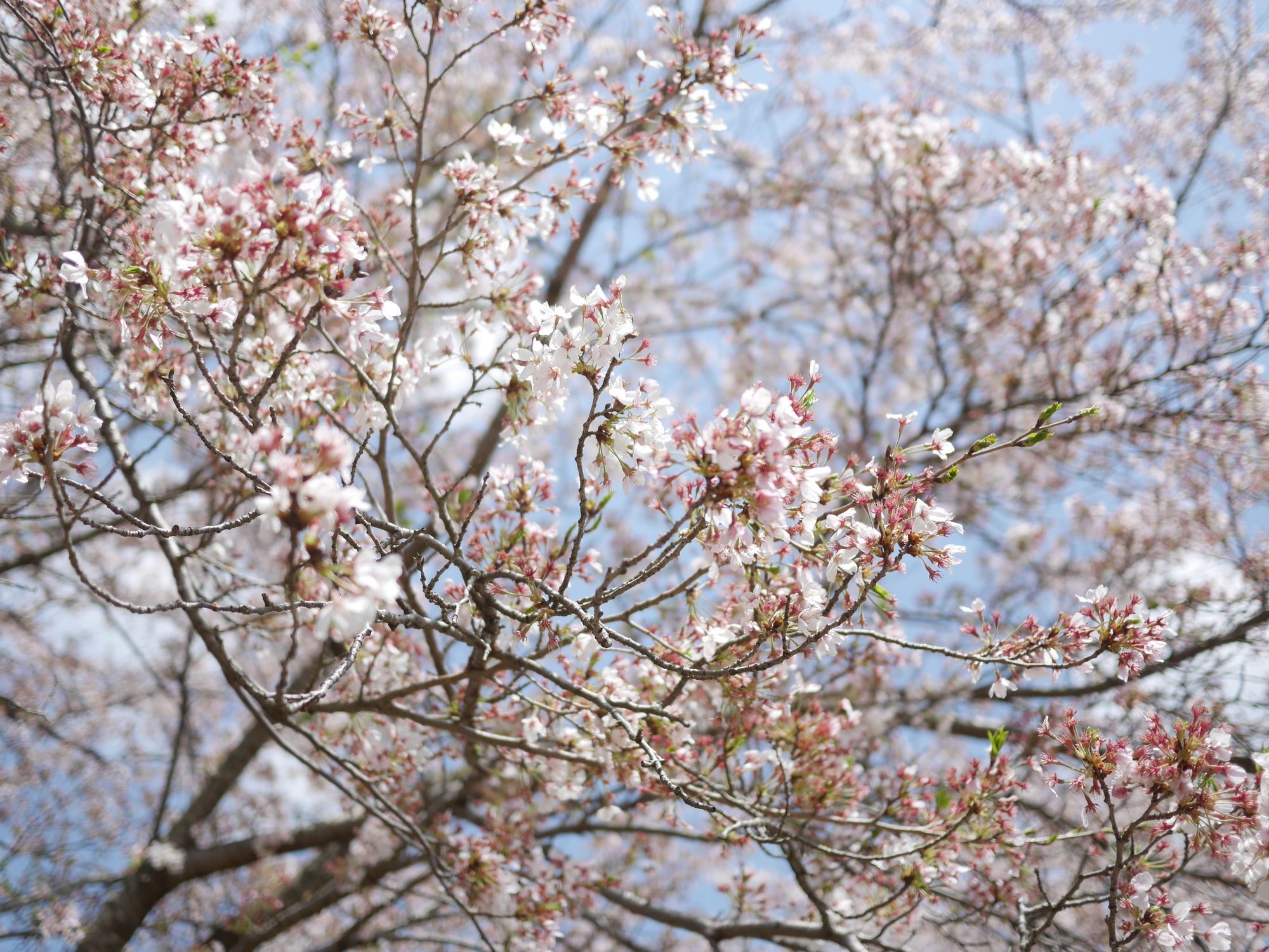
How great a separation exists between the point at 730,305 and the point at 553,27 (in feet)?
19.6

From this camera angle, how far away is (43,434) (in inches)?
80.7

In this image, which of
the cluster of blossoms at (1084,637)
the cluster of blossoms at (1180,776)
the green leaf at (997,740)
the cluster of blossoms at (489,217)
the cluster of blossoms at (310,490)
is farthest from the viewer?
the cluster of blossoms at (489,217)

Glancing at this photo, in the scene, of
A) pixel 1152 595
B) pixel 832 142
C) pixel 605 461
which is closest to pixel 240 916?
pixel 605 461

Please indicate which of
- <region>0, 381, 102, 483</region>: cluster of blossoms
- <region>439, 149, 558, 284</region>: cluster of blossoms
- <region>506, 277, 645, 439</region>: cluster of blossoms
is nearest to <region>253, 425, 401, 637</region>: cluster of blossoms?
<region>506, 277, 645, 439</region>: cluster of blossoms

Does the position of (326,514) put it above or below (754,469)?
below

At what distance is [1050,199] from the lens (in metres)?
6.02

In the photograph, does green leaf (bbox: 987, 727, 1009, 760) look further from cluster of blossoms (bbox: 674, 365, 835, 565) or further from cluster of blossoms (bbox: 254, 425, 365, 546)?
cluster of blossoms (bbox: 254, 425, 365, 546)

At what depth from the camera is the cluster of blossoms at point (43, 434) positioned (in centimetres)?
203

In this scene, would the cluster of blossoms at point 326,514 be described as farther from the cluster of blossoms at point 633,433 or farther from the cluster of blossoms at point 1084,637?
the cluster of blossoms at point 1084,637

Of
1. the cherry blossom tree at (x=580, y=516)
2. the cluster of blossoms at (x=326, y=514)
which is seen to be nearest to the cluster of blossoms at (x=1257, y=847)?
the cherry blossom tree at (x=580, y=516)

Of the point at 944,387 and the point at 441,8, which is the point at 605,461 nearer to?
the point at 441,8

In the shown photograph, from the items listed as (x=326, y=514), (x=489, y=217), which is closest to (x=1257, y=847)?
(x=326, y=514)

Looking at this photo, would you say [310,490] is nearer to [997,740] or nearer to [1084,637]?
[1084,637]

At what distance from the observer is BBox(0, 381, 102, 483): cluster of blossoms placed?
2027mm
